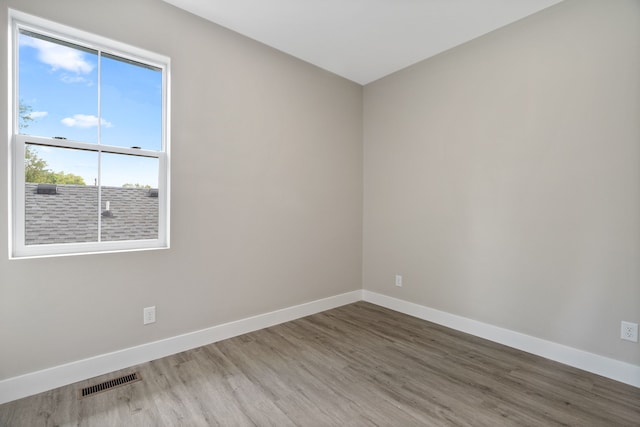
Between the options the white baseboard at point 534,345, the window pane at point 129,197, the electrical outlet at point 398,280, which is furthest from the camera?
the electrical outlet at point 398,280

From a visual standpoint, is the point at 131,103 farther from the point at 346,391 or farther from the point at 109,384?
the point at 346,391

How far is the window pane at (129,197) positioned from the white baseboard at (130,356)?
33.6 inches

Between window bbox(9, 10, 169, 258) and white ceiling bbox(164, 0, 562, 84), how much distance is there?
0.76m

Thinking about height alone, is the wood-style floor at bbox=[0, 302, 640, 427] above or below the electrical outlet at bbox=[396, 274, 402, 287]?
below

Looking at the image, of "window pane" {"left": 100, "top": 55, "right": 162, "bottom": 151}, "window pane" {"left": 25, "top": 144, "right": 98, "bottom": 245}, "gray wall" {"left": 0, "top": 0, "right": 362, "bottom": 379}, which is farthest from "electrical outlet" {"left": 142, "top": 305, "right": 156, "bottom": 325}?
"window pane" {"left": 100, "top": 55, "right": 162, "bottom": 151}

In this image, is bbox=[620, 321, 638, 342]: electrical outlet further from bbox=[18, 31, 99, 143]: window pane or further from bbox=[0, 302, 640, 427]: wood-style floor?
bbox=[18, 31, 99, 143]: window pane

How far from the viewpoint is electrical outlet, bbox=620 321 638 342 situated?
2104 millimetres

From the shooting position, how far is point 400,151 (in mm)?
3580

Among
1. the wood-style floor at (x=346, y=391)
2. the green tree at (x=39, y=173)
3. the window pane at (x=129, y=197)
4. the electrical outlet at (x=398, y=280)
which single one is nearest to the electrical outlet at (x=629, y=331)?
the wood-style floor at (x=346, y=391)

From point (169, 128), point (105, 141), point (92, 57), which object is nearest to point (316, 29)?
point (169, 128)

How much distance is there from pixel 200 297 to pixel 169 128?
1.43 metres

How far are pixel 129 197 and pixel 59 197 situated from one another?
41 centimetres

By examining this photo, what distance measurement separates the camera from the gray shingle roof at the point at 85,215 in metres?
2.02

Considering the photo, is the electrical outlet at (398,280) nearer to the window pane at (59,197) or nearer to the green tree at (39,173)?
the window pane at (59,197)
